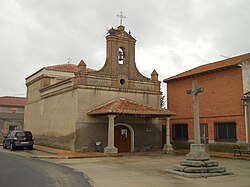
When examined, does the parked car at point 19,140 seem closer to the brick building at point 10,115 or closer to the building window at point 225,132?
the building window at point 225,132

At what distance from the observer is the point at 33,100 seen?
28.8 m

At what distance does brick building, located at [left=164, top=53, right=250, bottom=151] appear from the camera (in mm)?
19094

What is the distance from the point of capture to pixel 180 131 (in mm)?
24234

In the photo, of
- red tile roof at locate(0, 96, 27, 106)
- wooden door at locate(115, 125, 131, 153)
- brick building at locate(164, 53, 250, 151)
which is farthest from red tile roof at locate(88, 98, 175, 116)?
red tile roof at locate(0, 96, 27, 106)

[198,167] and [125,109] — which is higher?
[125,109]

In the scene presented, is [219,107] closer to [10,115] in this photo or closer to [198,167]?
[198,167]

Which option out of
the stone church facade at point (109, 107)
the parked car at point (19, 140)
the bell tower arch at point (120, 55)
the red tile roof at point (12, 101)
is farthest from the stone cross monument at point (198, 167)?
the red tile roof at point (12, 101)

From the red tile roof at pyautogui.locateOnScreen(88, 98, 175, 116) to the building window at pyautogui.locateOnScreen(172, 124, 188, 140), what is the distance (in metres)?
4.22

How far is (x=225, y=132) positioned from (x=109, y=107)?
8.44 meters

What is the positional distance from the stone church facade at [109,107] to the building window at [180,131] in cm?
227

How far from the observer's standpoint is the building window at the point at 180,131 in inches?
932

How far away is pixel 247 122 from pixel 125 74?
931 cm

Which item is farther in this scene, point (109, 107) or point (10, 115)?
point (10, 115)

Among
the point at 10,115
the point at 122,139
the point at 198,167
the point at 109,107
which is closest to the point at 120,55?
the point at 109,107
